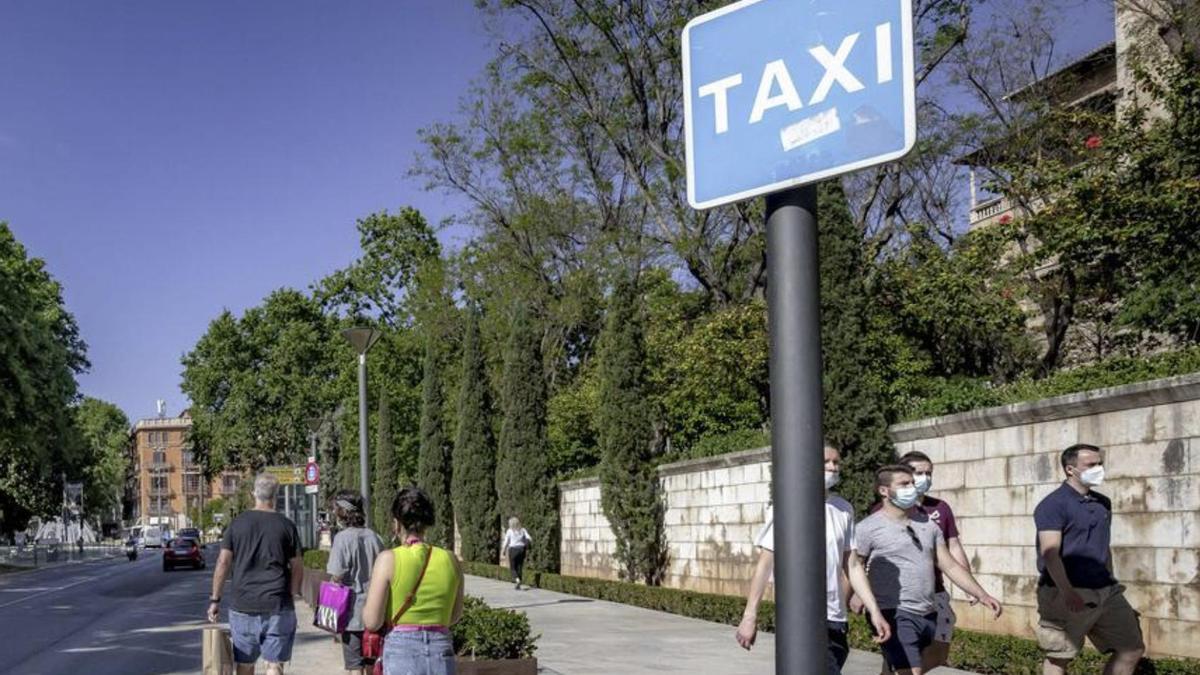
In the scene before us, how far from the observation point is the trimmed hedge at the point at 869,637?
10.2 metres

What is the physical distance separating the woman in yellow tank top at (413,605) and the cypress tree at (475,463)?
1236 inches

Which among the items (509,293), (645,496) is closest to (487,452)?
(509,293)

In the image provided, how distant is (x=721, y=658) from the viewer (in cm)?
1374

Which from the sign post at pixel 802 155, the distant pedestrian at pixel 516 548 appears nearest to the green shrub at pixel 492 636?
the sign post at pixel 802 155

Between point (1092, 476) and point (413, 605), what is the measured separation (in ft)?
15.0

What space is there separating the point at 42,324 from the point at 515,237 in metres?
15.7

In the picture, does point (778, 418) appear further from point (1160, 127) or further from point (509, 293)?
point (509, 293)

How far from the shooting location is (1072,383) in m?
12.4

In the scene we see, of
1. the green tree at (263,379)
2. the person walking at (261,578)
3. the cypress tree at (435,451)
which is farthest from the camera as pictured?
the green tree at (263,379)

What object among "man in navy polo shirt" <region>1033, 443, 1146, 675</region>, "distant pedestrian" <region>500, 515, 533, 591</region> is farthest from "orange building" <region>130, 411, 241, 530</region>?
"man in navy polo shirt" <region>1033, 443, 1146, 675</region>

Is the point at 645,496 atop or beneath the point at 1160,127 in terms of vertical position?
beneath

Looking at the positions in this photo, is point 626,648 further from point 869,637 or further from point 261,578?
point 261,578

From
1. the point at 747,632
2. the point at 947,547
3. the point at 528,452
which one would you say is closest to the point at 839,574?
the point at 747,632

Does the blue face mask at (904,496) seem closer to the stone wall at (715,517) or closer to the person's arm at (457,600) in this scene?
the person's arm at (457,600)
